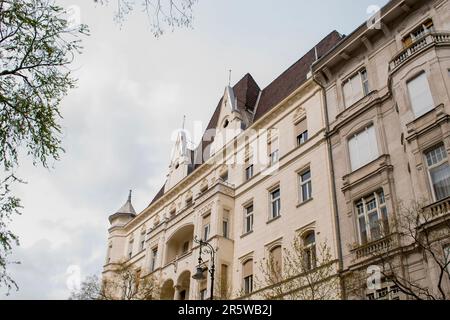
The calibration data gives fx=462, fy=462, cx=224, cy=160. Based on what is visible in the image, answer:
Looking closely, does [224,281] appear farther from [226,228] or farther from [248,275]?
[226,228]

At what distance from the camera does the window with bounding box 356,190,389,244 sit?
1961cm

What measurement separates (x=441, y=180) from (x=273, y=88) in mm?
19889

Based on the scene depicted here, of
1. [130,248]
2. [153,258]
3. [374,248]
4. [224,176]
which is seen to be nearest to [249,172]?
[224,176]

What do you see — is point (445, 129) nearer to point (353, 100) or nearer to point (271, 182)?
Result: point (353, 100)

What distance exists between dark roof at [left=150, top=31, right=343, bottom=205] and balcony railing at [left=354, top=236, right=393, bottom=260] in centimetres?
1316

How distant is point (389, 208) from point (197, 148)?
24630 millimetres

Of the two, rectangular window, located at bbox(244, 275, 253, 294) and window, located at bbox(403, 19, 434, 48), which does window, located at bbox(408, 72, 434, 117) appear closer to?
window, located at bbox(403, 19, 434, 48)

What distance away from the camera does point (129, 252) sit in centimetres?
4400

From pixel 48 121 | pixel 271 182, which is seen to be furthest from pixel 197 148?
pixel 48 121

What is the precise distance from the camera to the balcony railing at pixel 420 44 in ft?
64.7

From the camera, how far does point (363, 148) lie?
22.5m

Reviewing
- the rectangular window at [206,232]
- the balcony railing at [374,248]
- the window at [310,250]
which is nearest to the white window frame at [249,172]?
the rectangular window at [206,232]

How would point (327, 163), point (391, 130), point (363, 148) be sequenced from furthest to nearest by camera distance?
point (327, 163) < point (363, 148) < point (391, 130)
